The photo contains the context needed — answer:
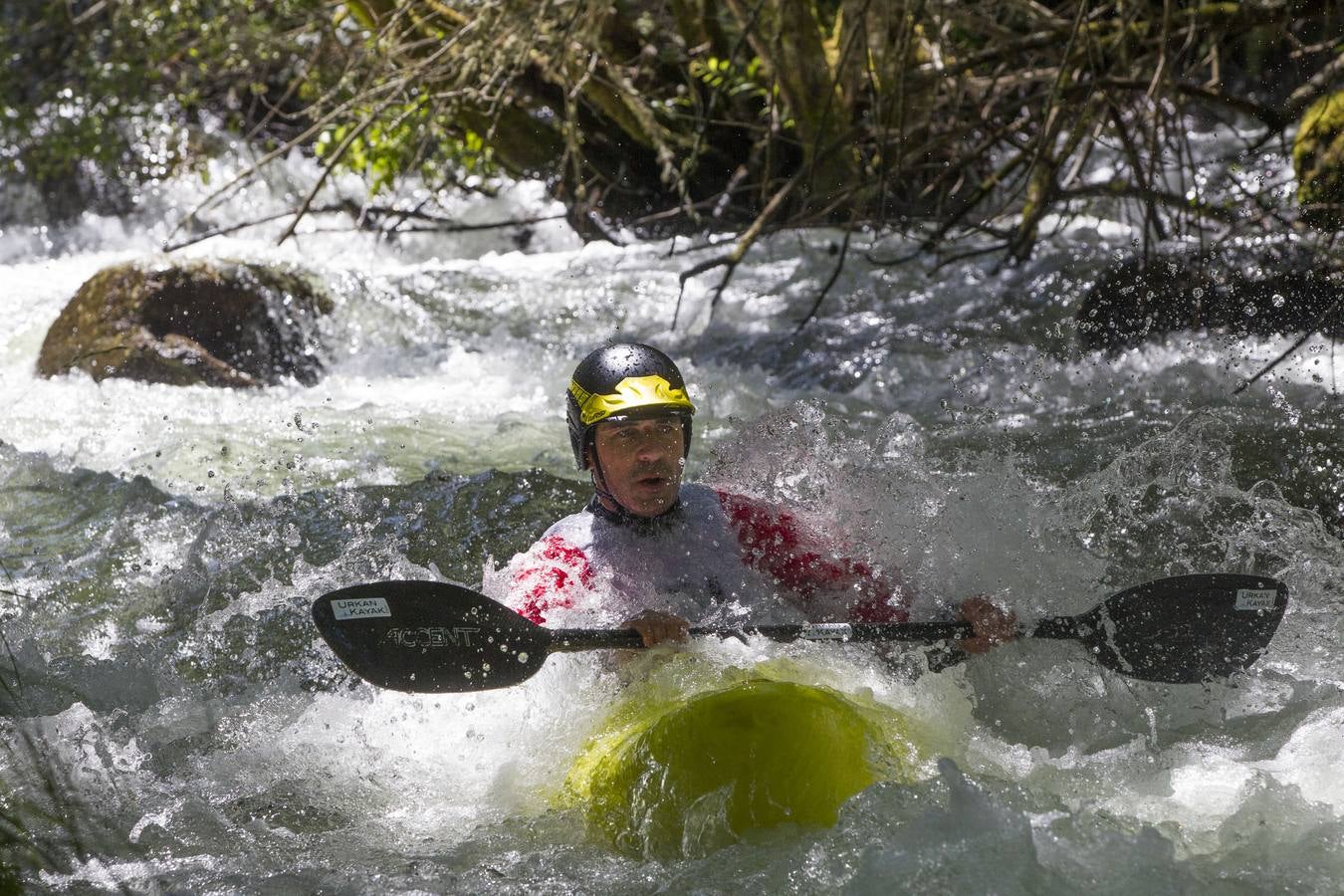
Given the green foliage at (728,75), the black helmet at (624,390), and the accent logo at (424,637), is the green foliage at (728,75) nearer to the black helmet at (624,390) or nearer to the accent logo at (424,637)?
the black helmet at (624,390)

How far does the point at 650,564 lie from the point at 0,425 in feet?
12.3

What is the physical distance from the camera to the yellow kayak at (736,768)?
110 inches

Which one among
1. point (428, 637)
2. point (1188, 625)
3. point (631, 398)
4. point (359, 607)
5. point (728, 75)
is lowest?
point (1188, 625)

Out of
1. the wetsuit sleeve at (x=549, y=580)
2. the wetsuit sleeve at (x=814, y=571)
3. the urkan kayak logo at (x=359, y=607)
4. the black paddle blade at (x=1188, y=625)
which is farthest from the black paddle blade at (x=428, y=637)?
the black paddle blade at (x=1188, y=625)

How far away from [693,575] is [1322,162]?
4.42m

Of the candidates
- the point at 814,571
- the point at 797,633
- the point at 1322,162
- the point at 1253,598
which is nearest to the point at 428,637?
the point at 797,633

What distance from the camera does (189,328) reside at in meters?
6.88

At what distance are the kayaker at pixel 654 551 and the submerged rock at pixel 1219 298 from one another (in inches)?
Answer: 123

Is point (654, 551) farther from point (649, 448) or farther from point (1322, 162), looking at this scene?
point (1322, 162)

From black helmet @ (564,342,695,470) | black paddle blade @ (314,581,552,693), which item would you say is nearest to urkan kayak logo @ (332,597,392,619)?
black paddle blade @ (314,581,552,693)

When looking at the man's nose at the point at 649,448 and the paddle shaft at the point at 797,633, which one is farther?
the man's nose at the point at 649,448

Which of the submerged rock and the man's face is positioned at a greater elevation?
the man's face

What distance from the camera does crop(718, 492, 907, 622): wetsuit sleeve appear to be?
3.56 meters

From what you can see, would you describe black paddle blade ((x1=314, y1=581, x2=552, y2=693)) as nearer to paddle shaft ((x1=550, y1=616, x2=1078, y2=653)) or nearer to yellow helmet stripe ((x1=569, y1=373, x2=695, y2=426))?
paddle shaft ((x1=550, y1=616, x2=1078, y2=653))
